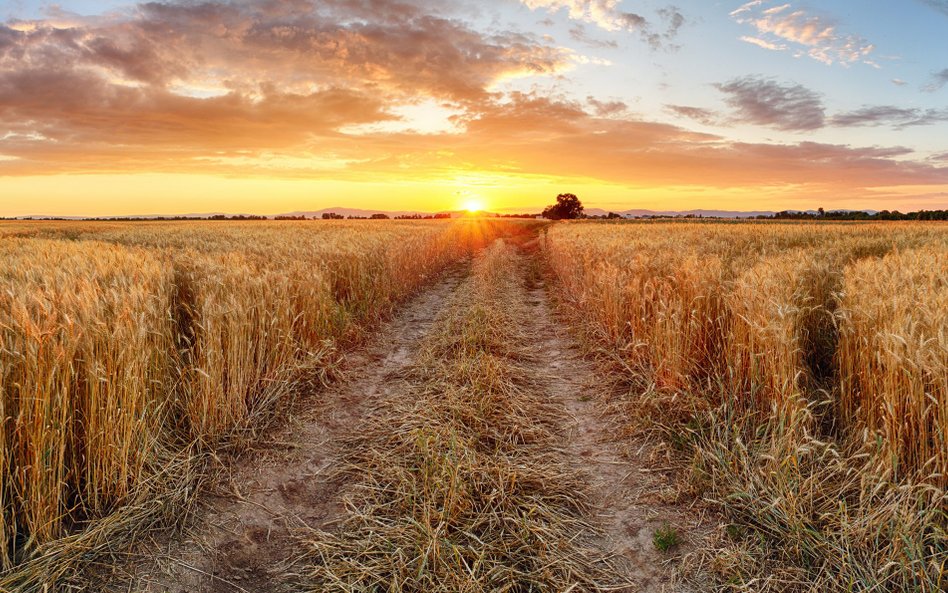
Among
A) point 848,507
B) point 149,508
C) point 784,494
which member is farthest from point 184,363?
point 848,507

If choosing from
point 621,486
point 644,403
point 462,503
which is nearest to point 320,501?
point 462,503

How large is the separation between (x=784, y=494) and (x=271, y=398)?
4737 millimetres

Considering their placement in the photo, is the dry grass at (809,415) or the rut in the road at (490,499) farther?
the rut in the road at (490,499)

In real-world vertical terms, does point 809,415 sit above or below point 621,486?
above

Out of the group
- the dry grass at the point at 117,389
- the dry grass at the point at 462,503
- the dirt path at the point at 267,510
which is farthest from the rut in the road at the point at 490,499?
the dry grass at the point at 117,389

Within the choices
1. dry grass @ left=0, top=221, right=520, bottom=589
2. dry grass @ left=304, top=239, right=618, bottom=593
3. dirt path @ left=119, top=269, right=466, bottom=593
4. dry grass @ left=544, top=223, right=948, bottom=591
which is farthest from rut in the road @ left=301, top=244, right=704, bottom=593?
dry grass @ left=0, top=221, right=520, bottom=589

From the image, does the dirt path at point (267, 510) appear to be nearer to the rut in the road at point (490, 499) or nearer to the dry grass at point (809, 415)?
the rut in the road at point (490, 499)

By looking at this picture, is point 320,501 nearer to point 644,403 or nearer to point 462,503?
point 462,503

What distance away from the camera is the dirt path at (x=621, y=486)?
10.7ft

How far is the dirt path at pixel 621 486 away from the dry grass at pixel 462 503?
180 millimetres

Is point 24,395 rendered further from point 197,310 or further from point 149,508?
point 197,310

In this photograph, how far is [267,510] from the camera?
150 inches

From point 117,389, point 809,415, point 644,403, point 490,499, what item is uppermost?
point 117,389

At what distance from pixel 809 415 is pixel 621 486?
4.96ft
